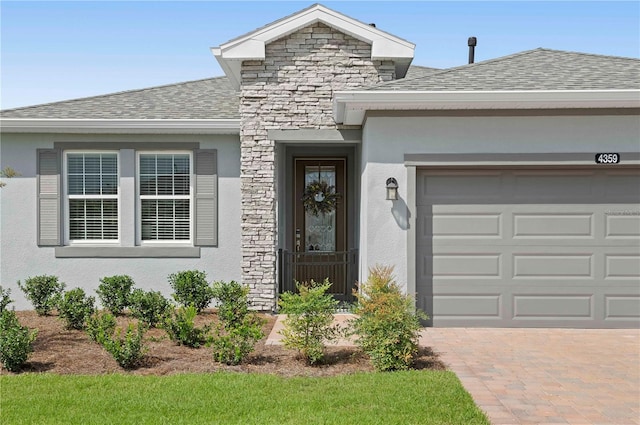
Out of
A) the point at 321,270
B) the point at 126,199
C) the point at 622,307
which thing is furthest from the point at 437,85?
the point at 126,199

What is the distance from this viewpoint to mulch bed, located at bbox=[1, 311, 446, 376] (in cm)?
619

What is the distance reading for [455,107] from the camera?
26.6ft

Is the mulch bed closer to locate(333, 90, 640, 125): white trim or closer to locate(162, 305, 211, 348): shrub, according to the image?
locate(162, 305, 211, 348): shrub

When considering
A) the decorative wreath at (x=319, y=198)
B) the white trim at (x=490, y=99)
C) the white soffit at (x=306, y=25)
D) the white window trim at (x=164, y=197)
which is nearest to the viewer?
the white trim at (x=490, y=99)

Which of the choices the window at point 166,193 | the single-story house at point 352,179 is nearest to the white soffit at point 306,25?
the single-story house at point 352,179

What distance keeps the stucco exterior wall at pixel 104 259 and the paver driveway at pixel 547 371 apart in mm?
4257

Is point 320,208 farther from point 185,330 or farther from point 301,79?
point 185,330

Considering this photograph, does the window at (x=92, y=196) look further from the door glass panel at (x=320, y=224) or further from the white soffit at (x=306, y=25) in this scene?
the door glass panel at (x=320, y=224)

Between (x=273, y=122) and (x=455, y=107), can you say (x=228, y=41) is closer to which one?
(x=273, y=122)

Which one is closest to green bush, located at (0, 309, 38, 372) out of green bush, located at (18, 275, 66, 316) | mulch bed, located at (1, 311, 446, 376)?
mulch bed, located at (1, 311, 446, 376)

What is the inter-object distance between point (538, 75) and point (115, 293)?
7.74 metres

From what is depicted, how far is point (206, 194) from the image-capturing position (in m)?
10.3

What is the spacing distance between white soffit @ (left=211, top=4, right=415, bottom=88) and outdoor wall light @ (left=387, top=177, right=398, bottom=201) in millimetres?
2458

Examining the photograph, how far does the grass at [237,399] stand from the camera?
4.67 metres
